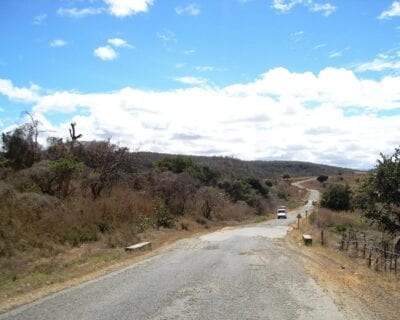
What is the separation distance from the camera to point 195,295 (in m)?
10.9

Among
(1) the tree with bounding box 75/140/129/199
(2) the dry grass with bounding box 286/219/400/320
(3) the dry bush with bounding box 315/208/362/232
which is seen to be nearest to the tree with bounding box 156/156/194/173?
(3) the dry bush with bounding box 315/208/362/232

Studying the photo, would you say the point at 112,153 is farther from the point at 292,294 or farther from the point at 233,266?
the point at 292,294

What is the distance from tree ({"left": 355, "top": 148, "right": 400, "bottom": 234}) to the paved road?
48.4 feet

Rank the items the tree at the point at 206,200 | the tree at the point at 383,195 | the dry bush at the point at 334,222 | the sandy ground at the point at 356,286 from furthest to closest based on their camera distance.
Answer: the tree at the point at 206,200 → the dry bush at the point at 334,222 → the tree at the point at 383,195 → the sandy ground at the point at 356,286

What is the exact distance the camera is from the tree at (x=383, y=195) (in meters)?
28.7

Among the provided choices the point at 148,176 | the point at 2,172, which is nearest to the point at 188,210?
the point at 148,176

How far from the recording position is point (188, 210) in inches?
1901

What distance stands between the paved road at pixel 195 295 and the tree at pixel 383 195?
1476 centimetres

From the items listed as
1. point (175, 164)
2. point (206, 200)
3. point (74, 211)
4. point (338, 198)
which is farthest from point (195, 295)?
point (338, 198)

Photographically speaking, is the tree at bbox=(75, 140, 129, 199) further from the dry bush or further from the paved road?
the dry bush

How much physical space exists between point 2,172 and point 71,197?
382 cm

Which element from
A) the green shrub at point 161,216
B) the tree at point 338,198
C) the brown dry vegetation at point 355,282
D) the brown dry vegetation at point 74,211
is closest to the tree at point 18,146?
the brown dry vegetation at point 74,211

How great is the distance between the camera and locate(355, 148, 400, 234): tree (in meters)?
28.7

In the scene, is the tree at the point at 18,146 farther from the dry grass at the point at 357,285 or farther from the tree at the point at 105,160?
the dry grass at the point at 357,285
